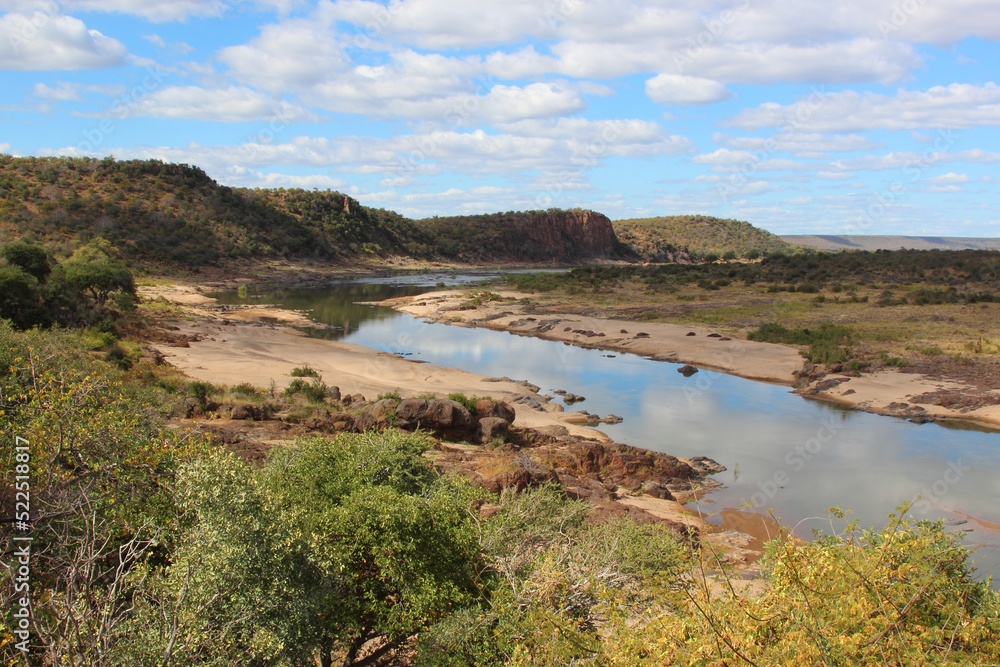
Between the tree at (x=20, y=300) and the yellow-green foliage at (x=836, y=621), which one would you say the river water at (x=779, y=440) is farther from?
the tree at (x=20, y=300)

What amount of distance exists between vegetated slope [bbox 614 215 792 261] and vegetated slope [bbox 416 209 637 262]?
26.1ft

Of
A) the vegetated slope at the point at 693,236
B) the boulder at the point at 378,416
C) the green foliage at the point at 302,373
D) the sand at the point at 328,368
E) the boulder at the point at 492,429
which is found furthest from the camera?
the vegetated slope at the point at 693,236

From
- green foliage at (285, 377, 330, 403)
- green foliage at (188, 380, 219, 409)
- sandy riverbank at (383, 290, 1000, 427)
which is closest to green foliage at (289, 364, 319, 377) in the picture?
green foliage at (285, 377, 330, 403)

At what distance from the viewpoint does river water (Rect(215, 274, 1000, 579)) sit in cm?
1463

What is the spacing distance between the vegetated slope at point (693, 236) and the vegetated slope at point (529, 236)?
7.96 metres

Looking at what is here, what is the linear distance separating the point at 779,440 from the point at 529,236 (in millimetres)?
108342

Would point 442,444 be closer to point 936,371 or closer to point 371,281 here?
point 936,371

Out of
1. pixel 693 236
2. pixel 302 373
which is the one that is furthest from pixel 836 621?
pixel 693 236

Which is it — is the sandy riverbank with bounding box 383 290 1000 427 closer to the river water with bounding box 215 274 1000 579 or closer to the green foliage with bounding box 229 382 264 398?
the river water with bounding box 215 274 1000 579

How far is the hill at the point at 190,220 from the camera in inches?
2474

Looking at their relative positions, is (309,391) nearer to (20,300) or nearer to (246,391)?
(246,391)

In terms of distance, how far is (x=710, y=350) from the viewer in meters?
33.2

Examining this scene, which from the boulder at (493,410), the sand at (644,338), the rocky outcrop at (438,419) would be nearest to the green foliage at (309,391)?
the rocky outcrop at (438,419)

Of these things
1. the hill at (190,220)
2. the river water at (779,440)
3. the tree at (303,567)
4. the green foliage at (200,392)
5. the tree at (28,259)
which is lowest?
the river water at (779,440)
